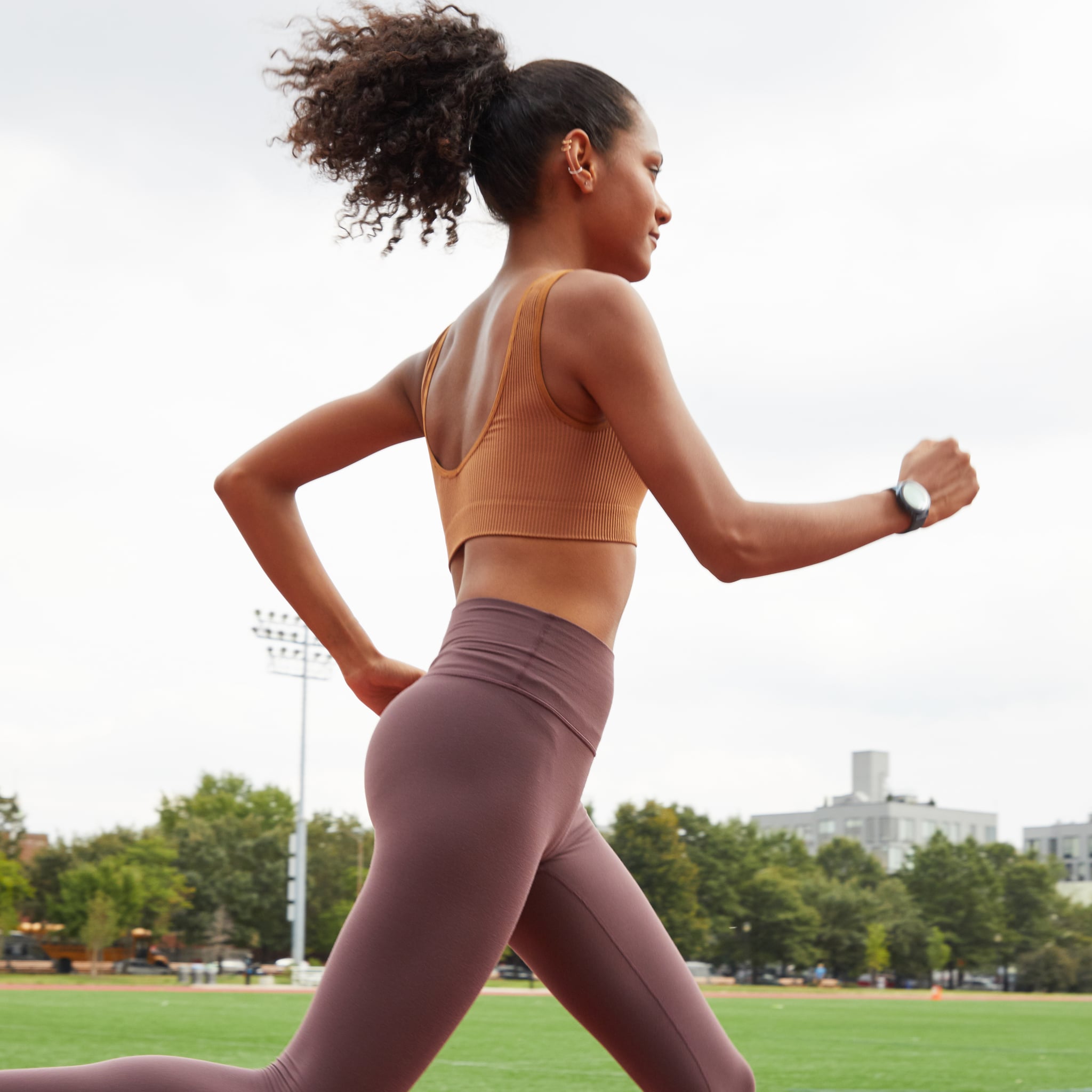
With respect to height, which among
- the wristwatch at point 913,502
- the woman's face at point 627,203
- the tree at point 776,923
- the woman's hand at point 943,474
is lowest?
the tree at point 776,923

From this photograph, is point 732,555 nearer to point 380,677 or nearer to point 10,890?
point 380,677

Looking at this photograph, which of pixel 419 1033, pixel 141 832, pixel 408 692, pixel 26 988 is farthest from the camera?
pixel 141 832

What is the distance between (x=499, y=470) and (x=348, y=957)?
621 millimetres

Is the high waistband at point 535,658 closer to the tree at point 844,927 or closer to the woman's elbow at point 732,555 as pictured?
the woman's elbow at point 732,555

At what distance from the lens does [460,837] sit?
5.41 feet

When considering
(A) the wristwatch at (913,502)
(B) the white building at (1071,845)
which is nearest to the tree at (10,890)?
(A) the wristwatch at (913,502)

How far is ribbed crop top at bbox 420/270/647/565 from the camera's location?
1.82 meters

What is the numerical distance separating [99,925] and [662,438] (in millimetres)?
49895

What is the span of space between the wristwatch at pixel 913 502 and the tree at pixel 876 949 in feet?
208

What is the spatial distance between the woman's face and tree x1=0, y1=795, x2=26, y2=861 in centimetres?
5162

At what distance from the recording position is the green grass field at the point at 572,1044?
33.1 ft

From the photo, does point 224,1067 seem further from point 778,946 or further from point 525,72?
point 778,946

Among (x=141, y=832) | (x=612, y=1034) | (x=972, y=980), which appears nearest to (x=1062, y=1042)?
(x=612, y=1034)

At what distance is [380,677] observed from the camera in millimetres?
2232
